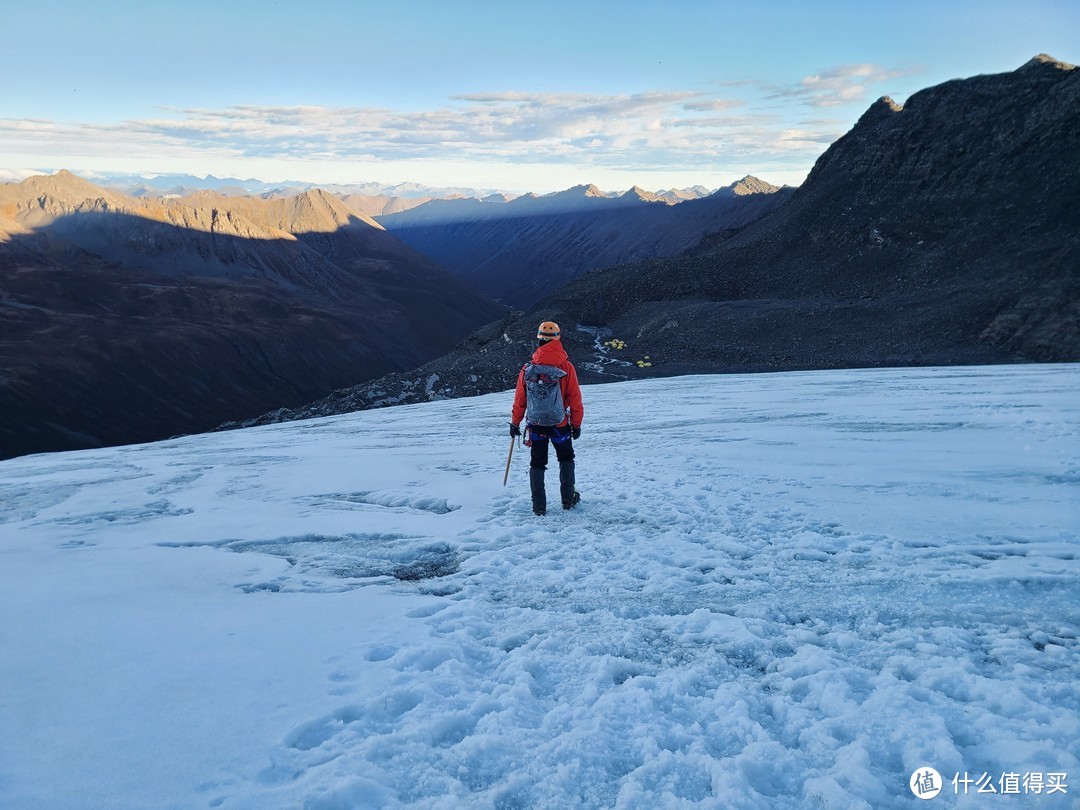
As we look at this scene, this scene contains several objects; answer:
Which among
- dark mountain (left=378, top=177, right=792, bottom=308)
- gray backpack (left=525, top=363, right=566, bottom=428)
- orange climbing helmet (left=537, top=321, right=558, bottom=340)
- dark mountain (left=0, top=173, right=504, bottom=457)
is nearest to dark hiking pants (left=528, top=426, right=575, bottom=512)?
gray backpack (left=525, top=363, right=566, bottom=428)

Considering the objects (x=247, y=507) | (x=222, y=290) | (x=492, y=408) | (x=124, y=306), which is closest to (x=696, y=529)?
(x=247, y=507)

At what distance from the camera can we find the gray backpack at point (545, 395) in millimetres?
7199

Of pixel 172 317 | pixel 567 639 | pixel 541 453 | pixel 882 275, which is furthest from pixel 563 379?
pixel 172 317

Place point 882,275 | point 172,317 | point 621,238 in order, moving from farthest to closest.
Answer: point 621,238 → point 172,317 → point 882,275

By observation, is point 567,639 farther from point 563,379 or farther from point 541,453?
point 563,379

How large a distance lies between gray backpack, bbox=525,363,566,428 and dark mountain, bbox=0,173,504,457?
60865mm

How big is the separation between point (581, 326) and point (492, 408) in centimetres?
2713

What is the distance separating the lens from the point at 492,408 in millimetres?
18938

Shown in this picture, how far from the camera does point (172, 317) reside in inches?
3351

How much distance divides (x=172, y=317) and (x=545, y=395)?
90311 mm

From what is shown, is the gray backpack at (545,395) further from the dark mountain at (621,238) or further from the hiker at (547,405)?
the dark mountain at (621,238)

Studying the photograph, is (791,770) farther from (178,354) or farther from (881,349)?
(178,354)

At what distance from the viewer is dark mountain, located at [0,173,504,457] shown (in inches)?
2509

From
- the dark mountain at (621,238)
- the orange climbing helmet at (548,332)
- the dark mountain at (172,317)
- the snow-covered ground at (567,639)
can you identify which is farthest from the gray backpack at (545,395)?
the dark mountain at (621,238)
